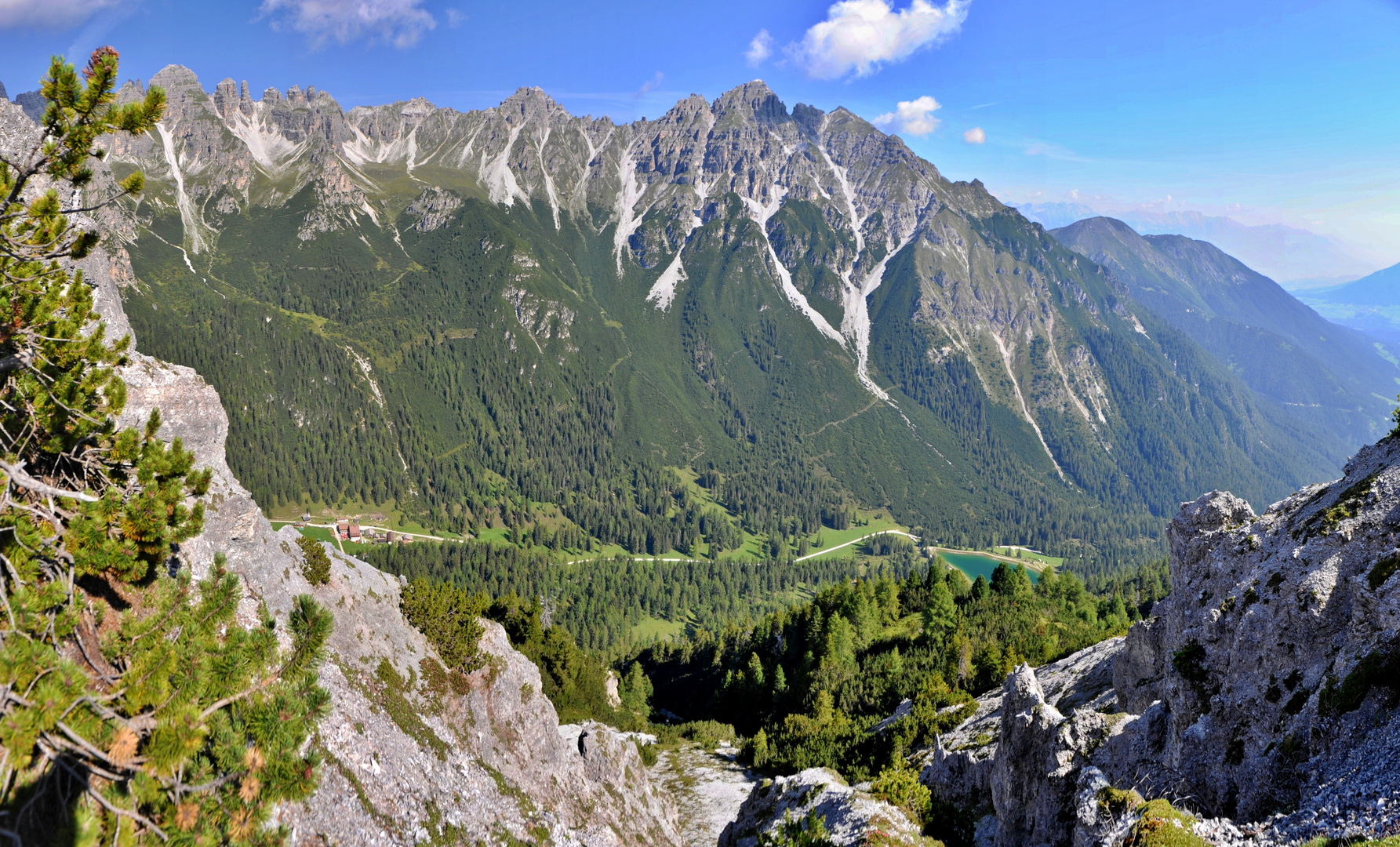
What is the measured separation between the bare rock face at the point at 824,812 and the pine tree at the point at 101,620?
3223 cm

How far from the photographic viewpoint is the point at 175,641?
14180 mm

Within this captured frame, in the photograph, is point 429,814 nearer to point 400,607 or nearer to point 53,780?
point 400,607

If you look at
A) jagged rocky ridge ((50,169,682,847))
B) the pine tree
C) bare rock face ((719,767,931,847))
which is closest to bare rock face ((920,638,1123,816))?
bare rock face ((719,767,931,847))

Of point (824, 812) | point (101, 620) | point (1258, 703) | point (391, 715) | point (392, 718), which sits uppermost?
point (101, 620)

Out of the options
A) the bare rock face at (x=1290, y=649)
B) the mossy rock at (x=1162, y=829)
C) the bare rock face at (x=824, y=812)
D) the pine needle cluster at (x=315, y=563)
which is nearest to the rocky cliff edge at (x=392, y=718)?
the pine needle cluster at (x=315, y=563)

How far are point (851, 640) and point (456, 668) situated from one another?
74.3m

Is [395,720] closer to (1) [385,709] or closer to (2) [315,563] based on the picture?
(1) [385,709]

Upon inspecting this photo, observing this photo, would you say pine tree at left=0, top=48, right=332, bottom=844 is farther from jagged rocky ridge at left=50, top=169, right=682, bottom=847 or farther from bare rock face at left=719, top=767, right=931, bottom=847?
bare rock face at left=719, top=767, right=931, bottom=847

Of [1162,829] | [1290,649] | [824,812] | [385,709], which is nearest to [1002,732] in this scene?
[824,812]

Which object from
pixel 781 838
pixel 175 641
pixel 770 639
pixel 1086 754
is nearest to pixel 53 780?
pixel 175 641

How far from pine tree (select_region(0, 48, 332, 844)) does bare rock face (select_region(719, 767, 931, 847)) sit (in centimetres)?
3223

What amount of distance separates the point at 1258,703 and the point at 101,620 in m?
38.5

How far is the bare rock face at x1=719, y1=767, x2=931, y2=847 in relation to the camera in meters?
37.3

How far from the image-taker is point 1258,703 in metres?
25.8
